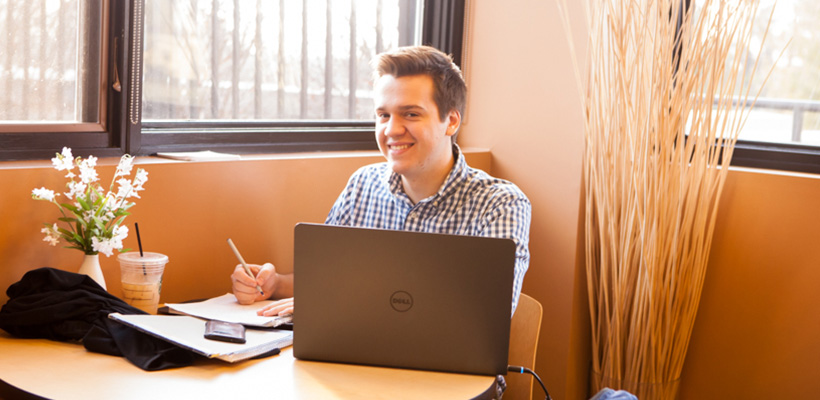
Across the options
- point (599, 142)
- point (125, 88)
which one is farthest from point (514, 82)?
point (125, 88)

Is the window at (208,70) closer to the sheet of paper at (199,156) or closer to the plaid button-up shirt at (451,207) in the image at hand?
the sheet of paper at (199,156)

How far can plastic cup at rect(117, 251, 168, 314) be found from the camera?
1.80 m

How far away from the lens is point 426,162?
2.05 metres

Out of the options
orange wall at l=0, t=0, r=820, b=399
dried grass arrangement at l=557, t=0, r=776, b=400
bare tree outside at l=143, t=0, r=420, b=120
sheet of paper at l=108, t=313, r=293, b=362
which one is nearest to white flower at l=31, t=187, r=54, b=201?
orange wall at l=0, t=0, r=820, b=399

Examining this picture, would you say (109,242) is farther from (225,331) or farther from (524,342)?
(524,342)

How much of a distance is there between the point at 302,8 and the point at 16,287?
1300 millimetres

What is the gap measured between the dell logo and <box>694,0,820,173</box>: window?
1615mm

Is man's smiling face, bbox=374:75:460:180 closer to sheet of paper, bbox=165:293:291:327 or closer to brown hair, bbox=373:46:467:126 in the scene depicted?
brown hair, bbox=373:46:467:126

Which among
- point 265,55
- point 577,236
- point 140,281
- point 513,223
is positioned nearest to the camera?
point 140,281

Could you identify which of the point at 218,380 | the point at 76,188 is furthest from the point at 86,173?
the point at 218,380

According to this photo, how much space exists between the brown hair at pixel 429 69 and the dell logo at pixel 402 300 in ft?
2.45

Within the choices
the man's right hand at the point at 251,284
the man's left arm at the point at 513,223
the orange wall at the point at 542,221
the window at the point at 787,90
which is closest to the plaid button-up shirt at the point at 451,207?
the man's left arm at the point at 513,223

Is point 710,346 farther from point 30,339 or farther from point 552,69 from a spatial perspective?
point 30,339

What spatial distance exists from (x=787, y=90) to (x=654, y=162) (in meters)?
0.57
